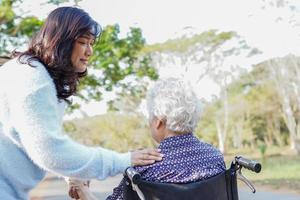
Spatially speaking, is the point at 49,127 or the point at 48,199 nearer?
the point at 49,127

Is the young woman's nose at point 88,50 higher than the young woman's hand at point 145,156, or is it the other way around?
the young woman's nose at point 88,50

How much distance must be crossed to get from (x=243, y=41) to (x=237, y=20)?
643 millimetres

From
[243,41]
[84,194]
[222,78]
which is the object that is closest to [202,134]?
[222,78]

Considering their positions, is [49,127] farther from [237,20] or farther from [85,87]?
[237,20]

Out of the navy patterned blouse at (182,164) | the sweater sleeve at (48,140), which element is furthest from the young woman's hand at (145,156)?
the sweater sleeve at (48,140)

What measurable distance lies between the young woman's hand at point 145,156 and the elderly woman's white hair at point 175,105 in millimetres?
76

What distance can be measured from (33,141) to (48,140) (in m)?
0.03

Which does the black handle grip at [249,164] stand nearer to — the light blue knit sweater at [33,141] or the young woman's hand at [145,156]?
the young woman's hand at [145,156]

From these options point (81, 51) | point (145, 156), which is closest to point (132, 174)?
point (145, 156)

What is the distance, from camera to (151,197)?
1158mm

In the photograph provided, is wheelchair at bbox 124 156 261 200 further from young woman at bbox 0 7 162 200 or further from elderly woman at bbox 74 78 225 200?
young woman at bbox 0 7 162 200

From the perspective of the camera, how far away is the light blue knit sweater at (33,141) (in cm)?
87

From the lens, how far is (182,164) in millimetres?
1209

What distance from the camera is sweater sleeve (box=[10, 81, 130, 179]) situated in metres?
0.87
